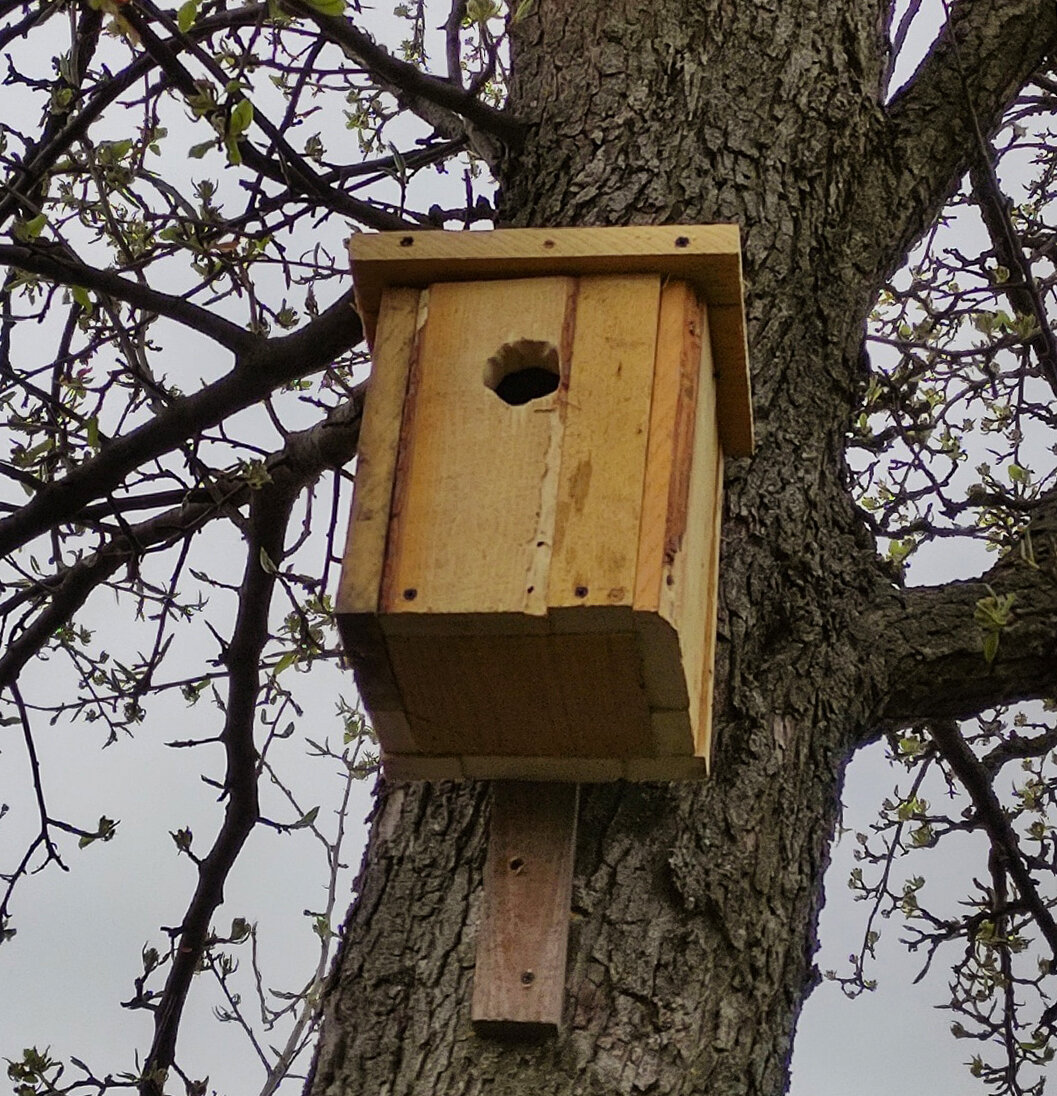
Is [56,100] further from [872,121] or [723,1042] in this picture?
[723,1042]

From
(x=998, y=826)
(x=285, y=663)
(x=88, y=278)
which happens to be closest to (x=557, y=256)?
(x=88, y=278)

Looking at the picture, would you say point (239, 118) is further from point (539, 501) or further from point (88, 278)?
point (539, 501)

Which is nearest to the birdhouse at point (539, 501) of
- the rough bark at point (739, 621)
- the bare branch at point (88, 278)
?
the rough bark at point (739, 621)

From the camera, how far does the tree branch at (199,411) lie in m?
2.28

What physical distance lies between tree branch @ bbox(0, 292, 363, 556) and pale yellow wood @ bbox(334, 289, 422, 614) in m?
0.49

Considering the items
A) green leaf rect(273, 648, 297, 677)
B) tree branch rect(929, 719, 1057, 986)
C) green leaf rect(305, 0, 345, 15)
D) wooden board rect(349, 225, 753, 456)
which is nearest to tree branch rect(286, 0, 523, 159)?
green leaf rect(305, 0, 345, 15)

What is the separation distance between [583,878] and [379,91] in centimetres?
222

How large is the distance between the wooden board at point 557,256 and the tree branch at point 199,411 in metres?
0.49

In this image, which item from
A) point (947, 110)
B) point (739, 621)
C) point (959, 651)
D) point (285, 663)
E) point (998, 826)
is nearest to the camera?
point (739, 621)

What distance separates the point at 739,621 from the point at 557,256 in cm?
56

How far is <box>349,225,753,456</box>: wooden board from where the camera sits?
172 cm

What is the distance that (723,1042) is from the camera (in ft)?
5.70

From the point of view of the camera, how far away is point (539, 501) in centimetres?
160

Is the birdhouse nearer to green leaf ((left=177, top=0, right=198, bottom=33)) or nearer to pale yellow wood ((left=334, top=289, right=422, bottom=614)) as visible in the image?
pale yellow wood ((left=334, top=289, right=422, bottom=614))
